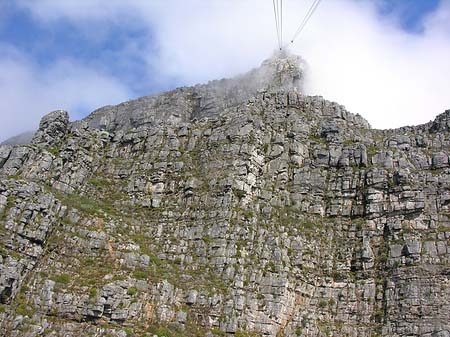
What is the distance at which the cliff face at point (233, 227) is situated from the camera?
54281mm

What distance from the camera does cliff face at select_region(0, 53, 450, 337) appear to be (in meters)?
54.3

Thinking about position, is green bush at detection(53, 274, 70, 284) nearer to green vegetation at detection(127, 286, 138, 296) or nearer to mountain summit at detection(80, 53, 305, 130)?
green vegetation at detection(127, 286, 138, 296)

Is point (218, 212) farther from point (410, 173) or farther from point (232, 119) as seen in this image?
point (410, 173)

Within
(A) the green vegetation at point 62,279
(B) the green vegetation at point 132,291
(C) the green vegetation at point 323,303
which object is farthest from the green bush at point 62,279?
(C) the green vegetation at point 323,303

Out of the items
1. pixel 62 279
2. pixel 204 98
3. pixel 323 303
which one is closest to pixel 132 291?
pixel 62 279

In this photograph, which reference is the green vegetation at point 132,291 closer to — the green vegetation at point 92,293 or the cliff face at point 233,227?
the cliff face at point 233,227

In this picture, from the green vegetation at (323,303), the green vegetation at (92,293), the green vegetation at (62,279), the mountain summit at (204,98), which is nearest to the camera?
the green vegetation at (92,293)

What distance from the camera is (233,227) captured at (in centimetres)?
6356

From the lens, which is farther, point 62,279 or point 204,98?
point 204,98

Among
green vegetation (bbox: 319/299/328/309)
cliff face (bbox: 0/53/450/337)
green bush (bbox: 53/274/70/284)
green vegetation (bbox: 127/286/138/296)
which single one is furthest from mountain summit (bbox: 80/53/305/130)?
green vegetation (bbox: 127/286/138/296)

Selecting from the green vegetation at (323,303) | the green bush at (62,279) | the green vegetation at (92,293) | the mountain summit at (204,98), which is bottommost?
the green vegetation at (92,293)

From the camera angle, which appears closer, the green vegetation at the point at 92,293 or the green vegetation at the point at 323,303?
the green vegetation at the point at 92,293

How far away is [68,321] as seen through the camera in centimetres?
5084

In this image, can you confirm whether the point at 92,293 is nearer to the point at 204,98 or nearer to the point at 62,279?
the point at 62,279
